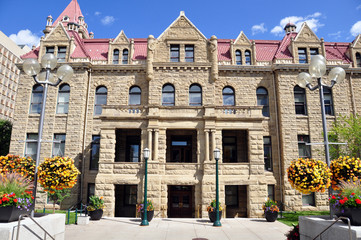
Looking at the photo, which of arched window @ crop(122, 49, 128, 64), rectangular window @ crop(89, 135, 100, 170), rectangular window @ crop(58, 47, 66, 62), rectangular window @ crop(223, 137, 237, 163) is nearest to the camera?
rectangular window @ crop(89, 135, 100, 170)

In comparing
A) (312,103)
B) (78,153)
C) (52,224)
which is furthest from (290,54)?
(52,224)

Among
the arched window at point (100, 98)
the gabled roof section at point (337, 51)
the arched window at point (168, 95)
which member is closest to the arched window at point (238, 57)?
the arched window at point (168, 95)

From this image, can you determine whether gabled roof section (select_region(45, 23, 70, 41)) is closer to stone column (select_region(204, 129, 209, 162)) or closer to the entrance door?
stone column (select_region(204, 129, 209, 162))

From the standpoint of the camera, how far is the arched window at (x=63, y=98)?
21438mm

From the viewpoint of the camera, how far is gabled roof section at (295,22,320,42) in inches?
898

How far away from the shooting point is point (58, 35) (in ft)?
74.6

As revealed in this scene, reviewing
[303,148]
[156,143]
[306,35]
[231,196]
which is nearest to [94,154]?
[156,143]

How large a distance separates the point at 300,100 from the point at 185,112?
10.6m

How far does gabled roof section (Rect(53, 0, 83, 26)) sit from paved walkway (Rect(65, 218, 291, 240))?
78.5 feet

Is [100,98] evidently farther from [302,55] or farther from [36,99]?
[302,55]

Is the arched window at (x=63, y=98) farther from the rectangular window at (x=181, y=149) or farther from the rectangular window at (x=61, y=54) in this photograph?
the rectangular window at (x=181, y=149)

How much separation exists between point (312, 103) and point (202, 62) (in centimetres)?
1020

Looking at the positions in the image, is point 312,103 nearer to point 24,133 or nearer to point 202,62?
point 202,62

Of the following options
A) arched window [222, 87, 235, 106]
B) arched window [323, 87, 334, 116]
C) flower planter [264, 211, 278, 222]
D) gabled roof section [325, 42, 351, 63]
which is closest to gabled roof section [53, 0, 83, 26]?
arched window [222, 87, 235, 106]
